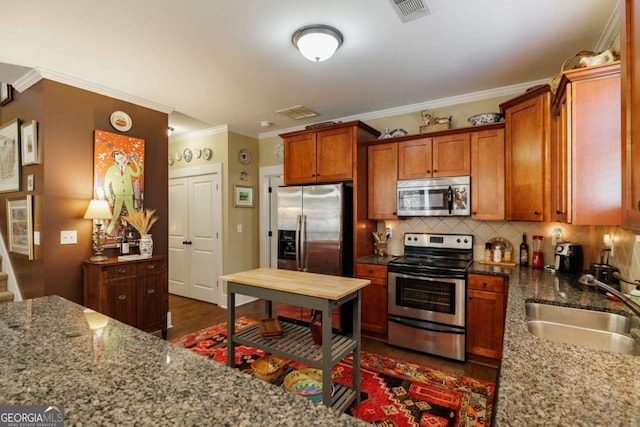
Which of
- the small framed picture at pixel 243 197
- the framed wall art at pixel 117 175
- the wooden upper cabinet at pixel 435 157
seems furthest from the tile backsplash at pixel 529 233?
the framed wall art at pixel 117 175

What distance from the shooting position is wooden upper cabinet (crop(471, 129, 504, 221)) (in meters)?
2.99

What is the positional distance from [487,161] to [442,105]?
2.96 feet

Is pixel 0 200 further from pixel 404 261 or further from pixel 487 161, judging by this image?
pixel 487 161

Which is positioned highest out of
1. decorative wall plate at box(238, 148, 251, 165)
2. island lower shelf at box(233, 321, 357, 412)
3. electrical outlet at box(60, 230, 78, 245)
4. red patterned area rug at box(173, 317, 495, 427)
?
decorative wall plate at box(238, 148, 251, 165)

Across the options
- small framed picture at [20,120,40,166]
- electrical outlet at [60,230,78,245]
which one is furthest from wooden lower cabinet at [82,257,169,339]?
small framed picture at [20,120,40,166]

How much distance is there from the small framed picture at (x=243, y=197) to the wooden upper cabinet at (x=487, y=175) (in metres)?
3.18

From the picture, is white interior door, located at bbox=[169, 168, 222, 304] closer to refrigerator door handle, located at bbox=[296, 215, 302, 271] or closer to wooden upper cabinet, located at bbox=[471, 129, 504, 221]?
refrigerator door handle, located at bbox=[296, 215, 302, 271]

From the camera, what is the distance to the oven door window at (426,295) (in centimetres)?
291

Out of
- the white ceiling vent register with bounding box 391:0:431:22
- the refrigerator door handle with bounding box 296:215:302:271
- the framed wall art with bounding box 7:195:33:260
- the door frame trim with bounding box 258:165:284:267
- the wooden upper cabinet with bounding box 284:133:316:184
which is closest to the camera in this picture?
the white ceiling vent register with bounding box 391:0:431:22

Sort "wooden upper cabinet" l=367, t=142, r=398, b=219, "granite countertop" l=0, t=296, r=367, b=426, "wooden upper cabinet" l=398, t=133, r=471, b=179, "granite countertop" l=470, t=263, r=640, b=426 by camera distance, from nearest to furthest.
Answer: "granite countertop" l=0, t=296, r=367, b=426, "granite countertop" l=470, t=263, r=640, b=426, "wooden upper cabinet" l=398, t=133, r=471, b=179, "wooden upper cabinet" l=367, t=142, r=398, b=219

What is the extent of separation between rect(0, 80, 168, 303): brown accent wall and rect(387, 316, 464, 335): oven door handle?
3.06 meters

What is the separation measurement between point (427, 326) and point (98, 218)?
10.9ft

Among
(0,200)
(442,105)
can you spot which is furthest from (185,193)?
(442,105)

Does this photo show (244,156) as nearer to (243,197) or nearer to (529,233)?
(243,197)
